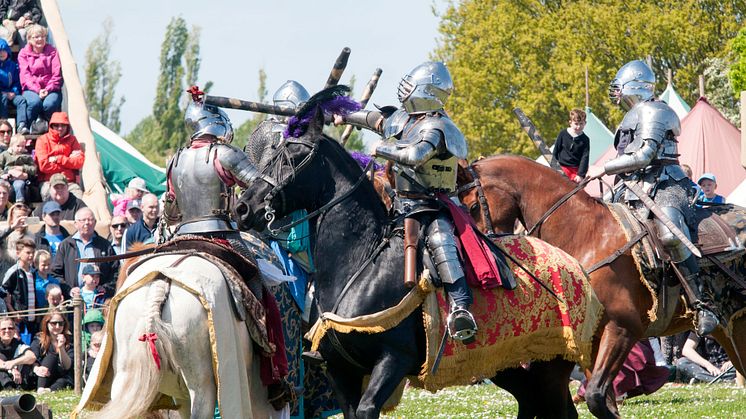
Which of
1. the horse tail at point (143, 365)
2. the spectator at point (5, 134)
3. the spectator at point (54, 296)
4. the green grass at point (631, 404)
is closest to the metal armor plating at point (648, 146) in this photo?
the green grass at point (631, 404)

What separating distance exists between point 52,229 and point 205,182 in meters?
7.33

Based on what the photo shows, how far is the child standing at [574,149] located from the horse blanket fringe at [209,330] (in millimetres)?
7971

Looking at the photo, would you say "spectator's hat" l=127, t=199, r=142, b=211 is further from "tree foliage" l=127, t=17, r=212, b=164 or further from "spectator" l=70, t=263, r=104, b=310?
"tree foliage" l=127, t=17, r=212, b=164

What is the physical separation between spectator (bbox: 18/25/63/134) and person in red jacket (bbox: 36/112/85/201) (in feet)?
1.64

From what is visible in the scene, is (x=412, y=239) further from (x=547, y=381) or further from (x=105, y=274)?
(x=105, y=274)

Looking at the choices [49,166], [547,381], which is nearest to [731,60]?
[49,166]

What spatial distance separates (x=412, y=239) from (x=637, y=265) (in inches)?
96.9

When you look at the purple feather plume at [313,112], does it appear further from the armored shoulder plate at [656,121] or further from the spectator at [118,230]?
the spectator at [118,230]

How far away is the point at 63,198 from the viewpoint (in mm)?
16438

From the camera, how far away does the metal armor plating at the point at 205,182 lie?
8531 millimetres

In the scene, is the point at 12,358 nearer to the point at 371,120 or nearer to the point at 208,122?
the point at 371,120

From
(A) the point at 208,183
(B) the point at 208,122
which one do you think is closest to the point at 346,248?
(A) the point at 208,183

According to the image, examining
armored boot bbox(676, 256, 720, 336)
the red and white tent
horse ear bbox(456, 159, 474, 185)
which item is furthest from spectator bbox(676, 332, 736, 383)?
the red and white tent

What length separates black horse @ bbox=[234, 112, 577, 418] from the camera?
8359mm
